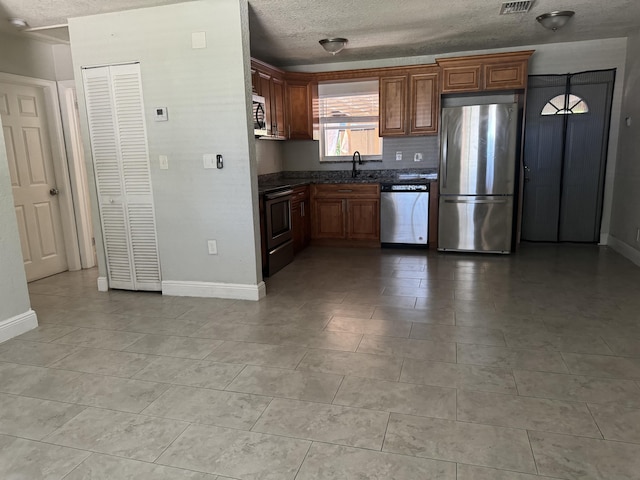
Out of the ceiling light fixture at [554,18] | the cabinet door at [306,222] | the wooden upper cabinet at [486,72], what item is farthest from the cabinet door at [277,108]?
the ceiling light fixture at [554,18]

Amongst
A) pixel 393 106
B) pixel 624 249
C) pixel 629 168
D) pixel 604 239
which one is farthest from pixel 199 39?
pixel 604 239

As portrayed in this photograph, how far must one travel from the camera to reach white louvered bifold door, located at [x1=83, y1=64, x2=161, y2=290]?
374 cm

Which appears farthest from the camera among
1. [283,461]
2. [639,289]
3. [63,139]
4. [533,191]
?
[533,191]

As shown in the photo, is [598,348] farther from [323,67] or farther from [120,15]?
[323,67]

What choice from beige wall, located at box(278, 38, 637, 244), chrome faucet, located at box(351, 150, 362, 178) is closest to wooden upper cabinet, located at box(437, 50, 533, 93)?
beige wall, located at box(278, 38, 637, 244)

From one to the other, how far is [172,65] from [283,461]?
3073 millimetres

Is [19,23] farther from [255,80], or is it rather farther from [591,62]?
[591,62]

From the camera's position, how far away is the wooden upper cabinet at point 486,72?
498 cm

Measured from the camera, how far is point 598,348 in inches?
107

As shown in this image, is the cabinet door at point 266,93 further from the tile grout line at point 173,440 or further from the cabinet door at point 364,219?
the tile grout line at point 173,440

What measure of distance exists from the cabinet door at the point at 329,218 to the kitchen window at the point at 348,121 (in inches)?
32.2

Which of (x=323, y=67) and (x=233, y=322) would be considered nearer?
(x=233, y=322)

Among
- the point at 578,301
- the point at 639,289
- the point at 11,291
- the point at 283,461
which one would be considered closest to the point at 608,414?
the point at 283,461

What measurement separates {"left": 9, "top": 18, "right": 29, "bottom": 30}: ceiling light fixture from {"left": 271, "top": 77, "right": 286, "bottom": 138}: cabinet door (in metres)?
2.45
